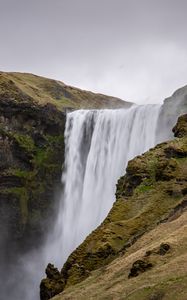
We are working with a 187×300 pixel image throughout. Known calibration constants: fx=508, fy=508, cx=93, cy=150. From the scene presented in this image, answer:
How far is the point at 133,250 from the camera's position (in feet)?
108

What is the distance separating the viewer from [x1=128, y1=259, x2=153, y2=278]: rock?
2661 centimetres

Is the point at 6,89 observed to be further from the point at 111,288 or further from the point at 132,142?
the point at 111,288

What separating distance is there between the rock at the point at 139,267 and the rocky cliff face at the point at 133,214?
1.31 m

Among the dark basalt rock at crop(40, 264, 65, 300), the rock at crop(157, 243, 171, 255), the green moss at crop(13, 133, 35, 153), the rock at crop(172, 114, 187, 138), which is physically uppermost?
the green moss at crop(13, 133, 35, 153)

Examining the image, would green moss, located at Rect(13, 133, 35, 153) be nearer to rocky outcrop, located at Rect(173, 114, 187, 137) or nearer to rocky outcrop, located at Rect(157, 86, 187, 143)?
rocky outcrop, located at Rect(157, 86, 187, 143)

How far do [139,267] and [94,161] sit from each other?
55.5m

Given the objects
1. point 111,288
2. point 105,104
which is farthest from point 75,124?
point 111,288

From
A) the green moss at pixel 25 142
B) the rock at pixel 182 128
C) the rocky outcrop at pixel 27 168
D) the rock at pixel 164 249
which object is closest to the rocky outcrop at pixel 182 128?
the rock at pixel 182 128

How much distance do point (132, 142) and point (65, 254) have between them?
1943 centimetres

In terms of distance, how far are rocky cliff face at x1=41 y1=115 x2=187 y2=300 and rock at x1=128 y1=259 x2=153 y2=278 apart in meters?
1.31

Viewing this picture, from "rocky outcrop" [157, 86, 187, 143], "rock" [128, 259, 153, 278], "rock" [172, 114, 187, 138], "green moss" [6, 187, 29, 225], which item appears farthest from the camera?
"green moss" [6, 187, 29, 225]

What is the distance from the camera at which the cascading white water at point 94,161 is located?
75000 mm

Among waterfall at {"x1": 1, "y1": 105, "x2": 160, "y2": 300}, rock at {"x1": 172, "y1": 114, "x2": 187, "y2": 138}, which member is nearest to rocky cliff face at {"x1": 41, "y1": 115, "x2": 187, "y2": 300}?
rock at {"x1": 172, "y1": 114, "x2": 187, "y2": 138}

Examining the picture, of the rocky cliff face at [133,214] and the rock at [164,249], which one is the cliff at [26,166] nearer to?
the rocky cliff face at [133,214]
